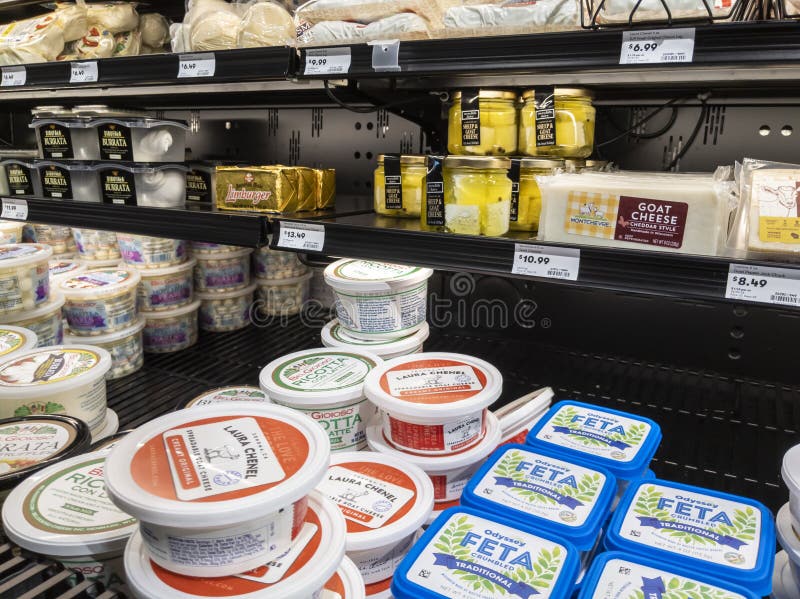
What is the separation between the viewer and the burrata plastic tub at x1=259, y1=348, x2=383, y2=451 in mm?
1185

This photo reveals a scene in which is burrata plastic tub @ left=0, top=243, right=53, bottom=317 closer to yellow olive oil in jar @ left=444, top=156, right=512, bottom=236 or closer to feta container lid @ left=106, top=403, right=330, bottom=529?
feta container lid @ left=106, top=403, right=330, bottom=529

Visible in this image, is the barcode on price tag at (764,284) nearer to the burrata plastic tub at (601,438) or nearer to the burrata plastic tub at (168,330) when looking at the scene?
the burrata plastic tub at (601,438)

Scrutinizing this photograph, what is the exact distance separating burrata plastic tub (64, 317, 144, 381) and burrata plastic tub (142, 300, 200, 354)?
0.08m

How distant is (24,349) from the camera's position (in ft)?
4.96

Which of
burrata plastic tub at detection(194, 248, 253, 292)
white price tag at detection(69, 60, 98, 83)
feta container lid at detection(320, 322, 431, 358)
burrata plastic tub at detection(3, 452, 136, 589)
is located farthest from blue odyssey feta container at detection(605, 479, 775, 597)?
burrata plastic tub at detection(194, 248, 253, 292)

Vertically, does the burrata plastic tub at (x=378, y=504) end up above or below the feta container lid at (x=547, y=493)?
below

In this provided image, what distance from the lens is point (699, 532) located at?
888 mm

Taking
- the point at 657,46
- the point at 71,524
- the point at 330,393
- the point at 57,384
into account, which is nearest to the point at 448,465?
the point at 330,393

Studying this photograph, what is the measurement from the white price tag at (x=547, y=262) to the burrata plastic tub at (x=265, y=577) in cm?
50

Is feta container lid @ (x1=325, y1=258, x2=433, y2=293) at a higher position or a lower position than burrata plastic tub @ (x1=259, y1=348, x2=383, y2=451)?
higher

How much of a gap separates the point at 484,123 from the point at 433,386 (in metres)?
0.55

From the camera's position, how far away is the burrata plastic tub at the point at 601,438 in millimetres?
1060

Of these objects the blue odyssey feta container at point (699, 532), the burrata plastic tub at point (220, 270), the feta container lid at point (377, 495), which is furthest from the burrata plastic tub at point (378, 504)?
the burrata plastic tub at point (220, 270)

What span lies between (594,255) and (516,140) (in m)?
0.45
